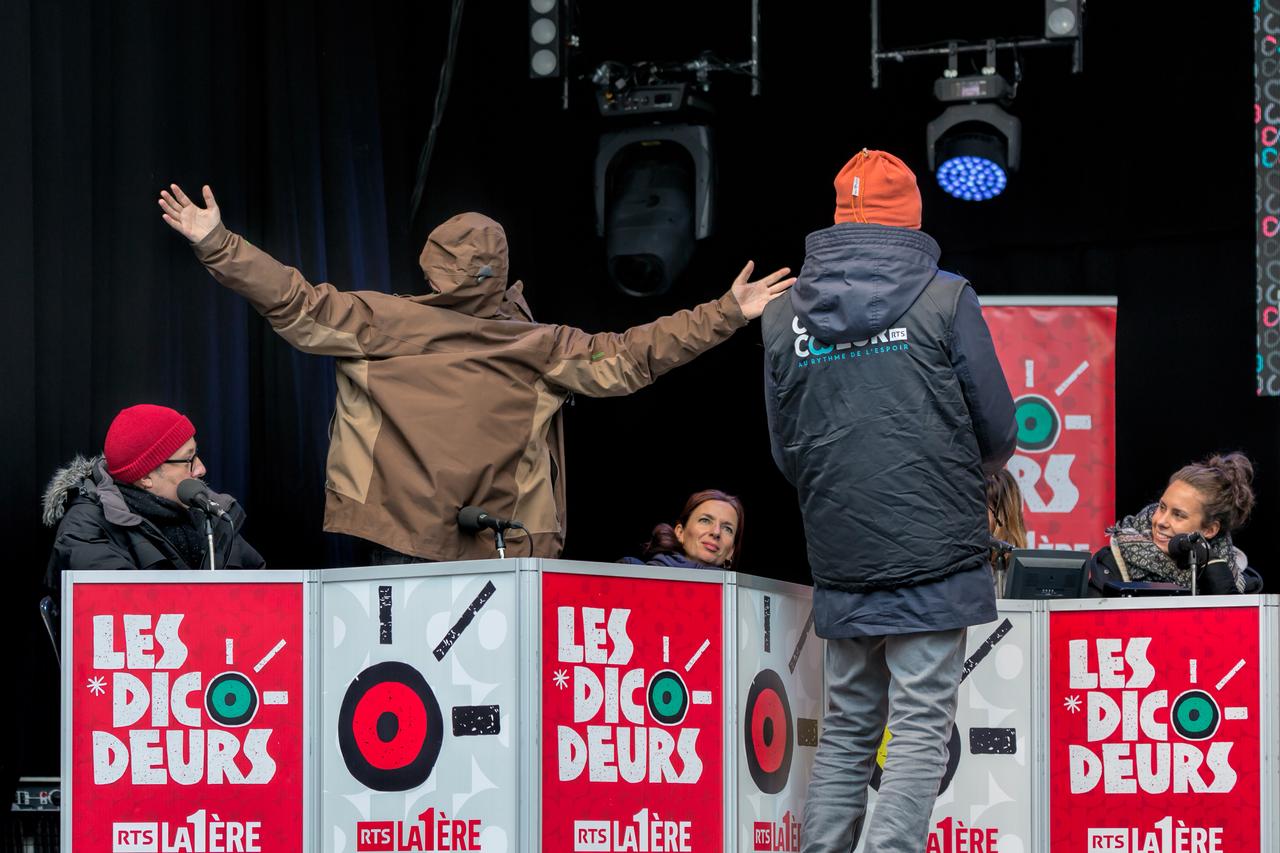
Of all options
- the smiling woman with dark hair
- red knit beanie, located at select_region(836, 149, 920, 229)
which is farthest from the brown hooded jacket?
red knit beanie, located at select_region(836, 149, 920, 229)

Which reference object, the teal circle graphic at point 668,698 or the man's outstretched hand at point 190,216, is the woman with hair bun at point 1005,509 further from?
the man's outstretched hand at point 190,216

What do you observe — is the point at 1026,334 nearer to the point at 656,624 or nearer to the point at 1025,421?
the point at 1025,421

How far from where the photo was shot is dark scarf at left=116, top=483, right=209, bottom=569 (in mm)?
4883

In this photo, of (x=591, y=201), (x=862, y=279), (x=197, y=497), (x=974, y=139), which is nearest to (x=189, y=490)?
(x=197, y=497)

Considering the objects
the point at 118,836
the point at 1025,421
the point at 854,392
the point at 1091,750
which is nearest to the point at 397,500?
the point at 118,836

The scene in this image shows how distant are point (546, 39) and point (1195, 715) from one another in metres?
3.91

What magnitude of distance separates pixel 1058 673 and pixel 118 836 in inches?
90.1

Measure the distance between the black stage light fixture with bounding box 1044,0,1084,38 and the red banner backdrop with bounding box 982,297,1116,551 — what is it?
1088 mm

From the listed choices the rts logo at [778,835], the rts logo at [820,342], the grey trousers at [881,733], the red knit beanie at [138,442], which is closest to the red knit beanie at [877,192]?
the rts logo at [820,342]

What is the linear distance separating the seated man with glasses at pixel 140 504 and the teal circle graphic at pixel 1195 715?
245 centimetres

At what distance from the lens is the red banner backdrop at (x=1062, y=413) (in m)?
7.20

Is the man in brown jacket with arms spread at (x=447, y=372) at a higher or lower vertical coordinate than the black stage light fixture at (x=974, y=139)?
lower

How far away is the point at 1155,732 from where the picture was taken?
14.8ft

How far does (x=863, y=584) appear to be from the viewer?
3857 millimetres
